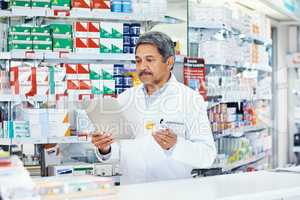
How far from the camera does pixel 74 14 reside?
4.23 m

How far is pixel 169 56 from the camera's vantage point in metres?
4.29

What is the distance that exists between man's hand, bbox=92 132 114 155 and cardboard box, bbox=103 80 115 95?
2.35 ft

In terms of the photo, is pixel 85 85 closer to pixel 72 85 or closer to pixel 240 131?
pixel 72 85

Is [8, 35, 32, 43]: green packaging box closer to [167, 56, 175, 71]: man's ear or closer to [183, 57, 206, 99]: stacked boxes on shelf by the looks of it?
[167, 56, 175, 71]: man's ear

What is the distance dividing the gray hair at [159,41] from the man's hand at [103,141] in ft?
3.14

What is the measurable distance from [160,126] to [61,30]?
1167 millimetres

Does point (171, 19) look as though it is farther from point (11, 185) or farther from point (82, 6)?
point (11, 185)

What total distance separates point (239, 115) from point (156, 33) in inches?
80.8

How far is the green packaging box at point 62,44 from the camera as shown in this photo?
421 cm

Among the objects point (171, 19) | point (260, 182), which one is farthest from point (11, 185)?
point (171, 19)

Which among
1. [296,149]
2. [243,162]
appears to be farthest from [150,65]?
[296,149]

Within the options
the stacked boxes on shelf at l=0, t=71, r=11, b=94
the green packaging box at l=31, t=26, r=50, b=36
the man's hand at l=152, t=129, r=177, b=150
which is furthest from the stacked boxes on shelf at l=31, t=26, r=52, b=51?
the man's hand at l=152, t=129, r=177, b=150

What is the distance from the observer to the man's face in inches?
165

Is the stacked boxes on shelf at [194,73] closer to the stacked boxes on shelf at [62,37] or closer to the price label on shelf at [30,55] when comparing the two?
the stacked boxes on shelf at [62,37]
